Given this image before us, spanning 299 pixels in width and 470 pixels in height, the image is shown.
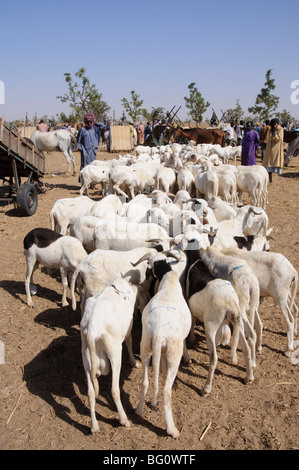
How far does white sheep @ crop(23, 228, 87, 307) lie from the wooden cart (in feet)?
14.4

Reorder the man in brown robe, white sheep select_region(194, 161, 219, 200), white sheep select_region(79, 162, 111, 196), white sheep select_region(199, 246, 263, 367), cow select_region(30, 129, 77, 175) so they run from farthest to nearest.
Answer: cow select_region(30, 129, 77, 175), the man in brown robe, white sheep select_region(79, 162, 111, 196), white sheep select_region(194, 161, 219, 200), white sheep select_region(199, 246, 263, 367)

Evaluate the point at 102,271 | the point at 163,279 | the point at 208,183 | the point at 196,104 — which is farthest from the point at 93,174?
the point at 196,104

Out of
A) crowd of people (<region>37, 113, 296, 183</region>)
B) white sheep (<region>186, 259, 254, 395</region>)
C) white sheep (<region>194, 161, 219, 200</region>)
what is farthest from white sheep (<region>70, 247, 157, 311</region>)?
crowd of people (<region>37, 113, 296, 183</region>)

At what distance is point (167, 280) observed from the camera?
408 centimetres

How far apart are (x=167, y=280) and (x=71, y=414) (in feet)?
5.36

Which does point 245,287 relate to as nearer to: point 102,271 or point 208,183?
point 102,271

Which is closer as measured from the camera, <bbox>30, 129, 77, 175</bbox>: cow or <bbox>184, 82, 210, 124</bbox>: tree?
<bbox>30, 129, 77, 175</bbox>: cow

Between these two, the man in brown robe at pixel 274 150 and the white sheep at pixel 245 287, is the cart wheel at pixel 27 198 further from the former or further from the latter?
the man in brown robe at pixel 274 150

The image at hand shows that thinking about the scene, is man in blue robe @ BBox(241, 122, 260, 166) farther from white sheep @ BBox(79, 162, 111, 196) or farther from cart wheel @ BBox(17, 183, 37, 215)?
cart wheel @ BBox(17, 183, 37, 215)

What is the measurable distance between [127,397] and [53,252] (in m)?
2.45

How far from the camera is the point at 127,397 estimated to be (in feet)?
12.4

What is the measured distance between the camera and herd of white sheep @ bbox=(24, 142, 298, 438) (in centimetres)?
337

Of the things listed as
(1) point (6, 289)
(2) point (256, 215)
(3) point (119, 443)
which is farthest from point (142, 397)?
(2) point (256, 215)
